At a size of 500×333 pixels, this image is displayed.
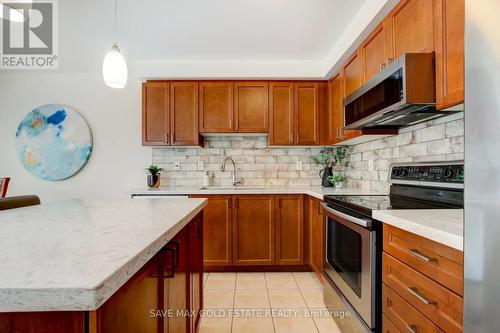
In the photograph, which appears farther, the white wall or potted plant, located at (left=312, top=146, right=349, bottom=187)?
the white wall

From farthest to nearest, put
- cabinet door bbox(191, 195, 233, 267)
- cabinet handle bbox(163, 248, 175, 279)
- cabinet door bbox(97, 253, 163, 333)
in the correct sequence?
cabinet door bbox(191, 195, 233, 267) → cabinet handle bbox(163, 248, 175, 279) → cabinet door bbox(97, 253, 163, 333)

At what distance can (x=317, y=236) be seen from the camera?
2516mm

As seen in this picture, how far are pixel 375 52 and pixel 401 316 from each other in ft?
5.77

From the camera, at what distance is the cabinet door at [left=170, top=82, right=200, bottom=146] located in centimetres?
299

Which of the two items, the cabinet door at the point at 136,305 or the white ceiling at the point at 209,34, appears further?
the white ceiling at the point at 209,34

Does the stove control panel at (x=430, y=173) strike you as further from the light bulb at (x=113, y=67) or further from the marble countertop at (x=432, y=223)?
the light bulb at (x=113, y=67)

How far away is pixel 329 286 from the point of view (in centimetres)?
197

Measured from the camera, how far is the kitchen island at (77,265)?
438mm

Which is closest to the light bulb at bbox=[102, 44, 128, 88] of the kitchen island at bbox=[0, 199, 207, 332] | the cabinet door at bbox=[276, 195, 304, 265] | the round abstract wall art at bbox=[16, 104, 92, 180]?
the kitchen island at bbox=[0, 199, 207, 332]

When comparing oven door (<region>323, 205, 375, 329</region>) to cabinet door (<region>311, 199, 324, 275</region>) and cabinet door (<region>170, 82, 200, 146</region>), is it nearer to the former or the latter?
cabinet door (<region>311, 199, 324, 275</region>)

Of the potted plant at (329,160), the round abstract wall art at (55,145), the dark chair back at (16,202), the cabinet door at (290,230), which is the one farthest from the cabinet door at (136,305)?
the round abstract wall art at (55,145)

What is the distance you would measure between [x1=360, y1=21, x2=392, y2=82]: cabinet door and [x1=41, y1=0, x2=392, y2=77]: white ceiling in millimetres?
139

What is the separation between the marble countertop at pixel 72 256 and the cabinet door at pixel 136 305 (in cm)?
8

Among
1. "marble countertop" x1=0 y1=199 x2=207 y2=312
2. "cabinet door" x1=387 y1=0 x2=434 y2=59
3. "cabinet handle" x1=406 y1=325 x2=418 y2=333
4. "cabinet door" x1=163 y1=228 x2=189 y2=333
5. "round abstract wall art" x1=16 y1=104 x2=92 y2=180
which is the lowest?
"cabinet handle" x1=406 y1=325 x2=418 y2=333
